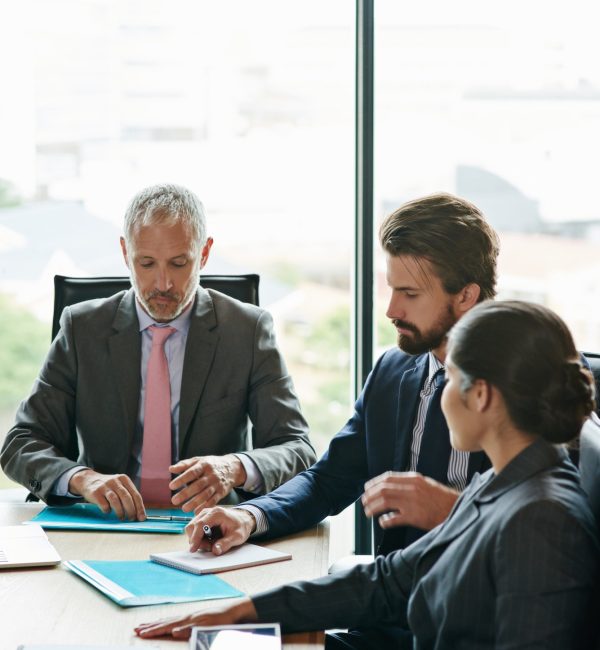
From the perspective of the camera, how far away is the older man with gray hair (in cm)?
257

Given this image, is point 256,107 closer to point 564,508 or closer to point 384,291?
point 384,291

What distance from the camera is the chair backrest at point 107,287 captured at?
2.77 meters


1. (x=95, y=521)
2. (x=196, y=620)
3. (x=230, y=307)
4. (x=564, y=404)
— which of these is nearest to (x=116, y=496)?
(x=95, y=521)

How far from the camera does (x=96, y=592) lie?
172 centimetres

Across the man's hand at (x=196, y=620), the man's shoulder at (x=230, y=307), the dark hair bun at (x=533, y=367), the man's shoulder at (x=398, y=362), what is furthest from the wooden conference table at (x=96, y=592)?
the man's shoulder at (x=230, y=307)

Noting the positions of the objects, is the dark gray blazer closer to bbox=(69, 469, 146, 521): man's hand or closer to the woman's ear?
the woman's ear

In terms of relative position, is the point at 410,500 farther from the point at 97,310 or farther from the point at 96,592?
the point at 97,310

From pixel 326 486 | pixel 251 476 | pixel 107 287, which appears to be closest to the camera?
pixel 326 486

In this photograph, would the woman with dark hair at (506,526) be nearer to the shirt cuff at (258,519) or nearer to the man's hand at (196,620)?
the man's hand at (196,620)

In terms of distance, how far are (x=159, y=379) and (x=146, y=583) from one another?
929mm

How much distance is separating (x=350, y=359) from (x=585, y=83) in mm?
1312

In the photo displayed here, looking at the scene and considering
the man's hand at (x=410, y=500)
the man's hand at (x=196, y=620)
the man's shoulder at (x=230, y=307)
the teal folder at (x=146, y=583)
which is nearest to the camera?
the man's hand at (x=196, y=620)

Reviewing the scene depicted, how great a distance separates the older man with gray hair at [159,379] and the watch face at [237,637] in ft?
3.09

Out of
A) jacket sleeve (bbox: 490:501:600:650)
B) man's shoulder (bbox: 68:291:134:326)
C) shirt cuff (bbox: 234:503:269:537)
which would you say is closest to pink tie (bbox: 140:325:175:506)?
man's shoulder (bbox: 68:291:134:326)
